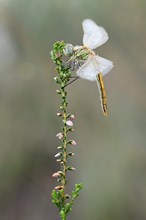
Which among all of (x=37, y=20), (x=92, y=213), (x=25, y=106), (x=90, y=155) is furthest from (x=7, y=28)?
(x=92, y=213)

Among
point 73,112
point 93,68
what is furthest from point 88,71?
point 73,112

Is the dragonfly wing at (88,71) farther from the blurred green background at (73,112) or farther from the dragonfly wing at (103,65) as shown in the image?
the blurred green background at (73,112)

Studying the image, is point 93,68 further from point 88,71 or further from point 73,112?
point 73,112

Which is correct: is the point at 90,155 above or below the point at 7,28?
below

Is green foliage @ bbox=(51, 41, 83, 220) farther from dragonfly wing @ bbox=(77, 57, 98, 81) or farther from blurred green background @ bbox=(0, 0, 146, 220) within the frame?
blurred green background @ bbox=(0, 0, 146, 220)

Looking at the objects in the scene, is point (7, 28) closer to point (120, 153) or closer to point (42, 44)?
point (42, 44)
